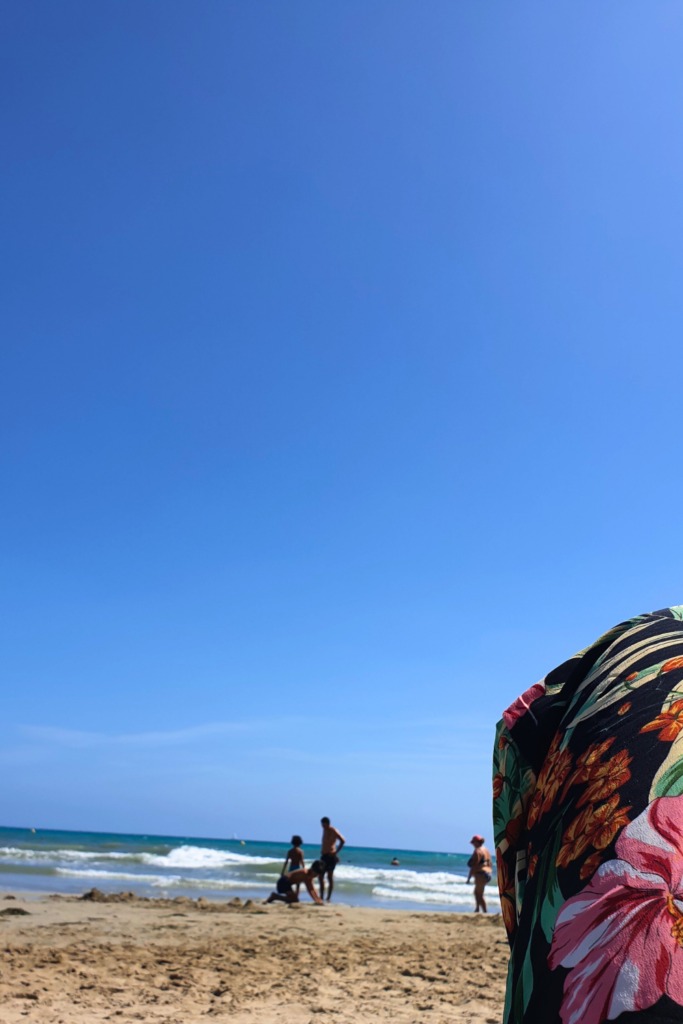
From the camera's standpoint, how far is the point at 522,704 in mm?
1022

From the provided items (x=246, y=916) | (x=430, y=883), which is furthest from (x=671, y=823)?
(x=430, y=883)

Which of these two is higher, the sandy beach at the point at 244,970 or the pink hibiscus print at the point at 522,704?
the pink hibiscus print at the point at 522,704

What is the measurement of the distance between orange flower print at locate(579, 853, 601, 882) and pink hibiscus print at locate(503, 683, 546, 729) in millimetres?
310

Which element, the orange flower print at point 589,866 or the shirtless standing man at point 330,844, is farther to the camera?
the shirtless standing man at point 330,844

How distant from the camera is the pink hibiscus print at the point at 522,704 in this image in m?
1.01

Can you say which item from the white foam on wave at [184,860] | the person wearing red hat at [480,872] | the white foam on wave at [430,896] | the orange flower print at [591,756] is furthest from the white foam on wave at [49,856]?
the orange flower print at [591,756]

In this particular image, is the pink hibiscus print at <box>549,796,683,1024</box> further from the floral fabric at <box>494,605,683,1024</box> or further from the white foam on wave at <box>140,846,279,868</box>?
the white foam on wave at <box>140,846,279,868</box>

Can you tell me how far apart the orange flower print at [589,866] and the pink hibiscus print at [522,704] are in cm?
31

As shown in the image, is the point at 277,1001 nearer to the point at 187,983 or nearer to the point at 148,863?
the point at 187,983

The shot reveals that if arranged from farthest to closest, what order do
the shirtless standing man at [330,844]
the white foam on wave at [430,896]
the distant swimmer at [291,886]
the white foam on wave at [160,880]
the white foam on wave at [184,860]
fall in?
the white foam on wave at [184,860] → the white foam on wave at [160,880] → the white foam on wave at [430,896] → the shirtless standing man at [330,844] → the distant swimmer at [291,886]

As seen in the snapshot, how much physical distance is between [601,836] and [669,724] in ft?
0.42

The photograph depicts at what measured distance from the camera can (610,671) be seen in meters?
0.88

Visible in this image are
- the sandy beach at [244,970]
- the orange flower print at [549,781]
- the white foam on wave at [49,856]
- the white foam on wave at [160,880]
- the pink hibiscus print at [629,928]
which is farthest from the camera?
the white foam on wave at [49,856]

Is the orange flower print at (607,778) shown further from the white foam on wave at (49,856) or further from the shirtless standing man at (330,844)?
the white foam on wave at (49,856)
